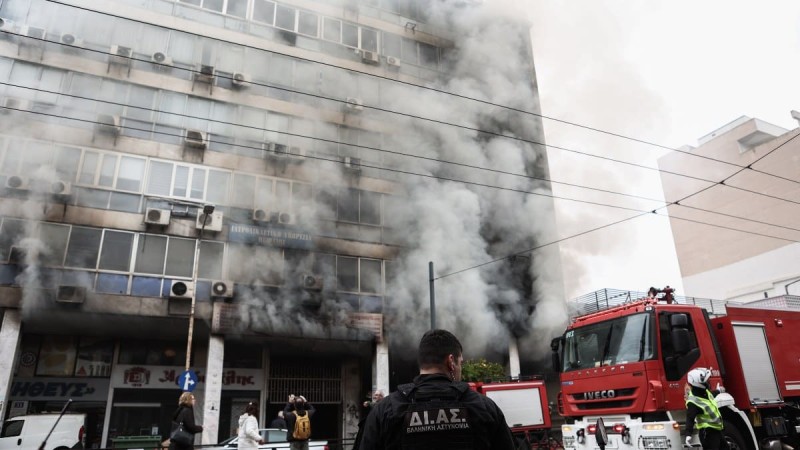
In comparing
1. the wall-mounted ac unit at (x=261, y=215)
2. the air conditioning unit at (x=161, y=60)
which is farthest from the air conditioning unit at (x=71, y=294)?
the air conditioning unit at (x=161, y=60)

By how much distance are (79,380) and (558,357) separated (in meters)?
13.0

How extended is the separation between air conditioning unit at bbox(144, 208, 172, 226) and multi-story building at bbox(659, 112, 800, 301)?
77.3 ft

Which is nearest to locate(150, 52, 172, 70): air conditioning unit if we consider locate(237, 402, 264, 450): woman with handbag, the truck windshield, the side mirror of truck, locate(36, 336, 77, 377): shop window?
locate(36, 336, 77, 377): shop window

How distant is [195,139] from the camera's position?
51.5 feet

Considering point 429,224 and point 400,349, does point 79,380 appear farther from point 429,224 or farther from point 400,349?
point 429,224

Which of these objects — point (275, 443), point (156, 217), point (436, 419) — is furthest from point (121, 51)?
point (436, 419)

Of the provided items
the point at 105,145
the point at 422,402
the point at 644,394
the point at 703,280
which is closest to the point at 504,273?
the point at 644,394

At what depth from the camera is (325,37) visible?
60.5 ft

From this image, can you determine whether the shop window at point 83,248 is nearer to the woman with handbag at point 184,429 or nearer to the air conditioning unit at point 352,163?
the air conditioning unit at point 352,163

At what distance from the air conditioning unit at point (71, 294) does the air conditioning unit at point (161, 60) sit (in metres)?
6.88

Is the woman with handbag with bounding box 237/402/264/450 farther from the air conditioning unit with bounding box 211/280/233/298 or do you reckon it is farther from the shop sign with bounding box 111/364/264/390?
the shop sign with bounding box 111/364/264/390

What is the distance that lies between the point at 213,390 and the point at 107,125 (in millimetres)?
7884

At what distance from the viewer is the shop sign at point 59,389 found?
13.9 metres

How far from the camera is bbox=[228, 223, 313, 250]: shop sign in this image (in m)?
15.3
